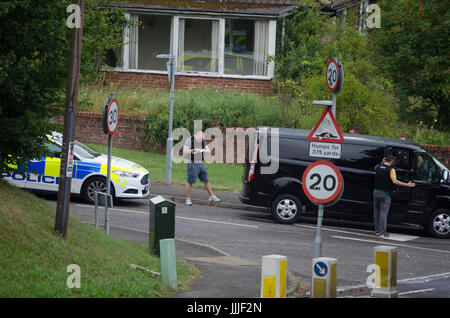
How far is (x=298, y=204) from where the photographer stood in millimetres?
16469

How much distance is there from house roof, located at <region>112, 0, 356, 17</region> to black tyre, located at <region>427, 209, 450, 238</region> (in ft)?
48.6

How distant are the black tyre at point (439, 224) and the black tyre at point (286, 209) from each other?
9.92 feet

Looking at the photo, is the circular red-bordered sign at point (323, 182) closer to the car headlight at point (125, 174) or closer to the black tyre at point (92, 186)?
the car headlight at point (125, 174)

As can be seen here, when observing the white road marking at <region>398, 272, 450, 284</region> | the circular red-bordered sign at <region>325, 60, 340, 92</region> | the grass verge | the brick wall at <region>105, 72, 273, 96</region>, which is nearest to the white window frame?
the brick wall at <region>105, 72, 273, 96</region>

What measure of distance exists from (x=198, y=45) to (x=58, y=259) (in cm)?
2295

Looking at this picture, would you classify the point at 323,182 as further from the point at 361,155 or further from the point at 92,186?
the point at 92,186

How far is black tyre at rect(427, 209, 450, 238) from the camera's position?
16438mm

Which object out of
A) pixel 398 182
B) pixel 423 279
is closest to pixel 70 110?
pixel 423 279

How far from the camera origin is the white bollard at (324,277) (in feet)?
29.0

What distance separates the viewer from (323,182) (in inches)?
381

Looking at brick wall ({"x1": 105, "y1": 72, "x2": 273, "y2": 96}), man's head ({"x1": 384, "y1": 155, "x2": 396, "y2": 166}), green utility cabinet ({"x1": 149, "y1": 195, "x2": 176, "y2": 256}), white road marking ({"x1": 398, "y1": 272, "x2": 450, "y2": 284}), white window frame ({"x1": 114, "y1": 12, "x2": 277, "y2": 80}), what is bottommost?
white road marking ({"x1": 398, "y1": 272, "x2": 450, "y2": 284})

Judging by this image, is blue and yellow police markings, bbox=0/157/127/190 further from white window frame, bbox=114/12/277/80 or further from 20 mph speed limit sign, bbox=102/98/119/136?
white window frame, bbox=114/12/277/80
